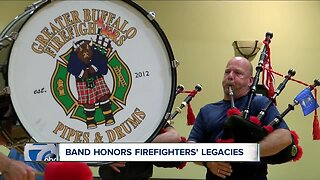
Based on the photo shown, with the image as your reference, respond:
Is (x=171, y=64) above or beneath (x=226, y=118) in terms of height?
above

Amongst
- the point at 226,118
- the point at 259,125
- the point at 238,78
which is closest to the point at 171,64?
the point at 259,125

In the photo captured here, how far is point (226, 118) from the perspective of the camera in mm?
1648

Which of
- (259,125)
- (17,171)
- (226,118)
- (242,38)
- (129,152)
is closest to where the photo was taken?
(129,152)

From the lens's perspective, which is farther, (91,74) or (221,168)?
(221,168)

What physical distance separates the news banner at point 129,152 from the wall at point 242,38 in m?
2.43

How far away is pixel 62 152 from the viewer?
0.90 meters

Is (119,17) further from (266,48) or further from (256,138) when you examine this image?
(266,48)

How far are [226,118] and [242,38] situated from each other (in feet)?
6.34

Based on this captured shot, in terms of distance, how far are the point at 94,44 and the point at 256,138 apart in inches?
23.7

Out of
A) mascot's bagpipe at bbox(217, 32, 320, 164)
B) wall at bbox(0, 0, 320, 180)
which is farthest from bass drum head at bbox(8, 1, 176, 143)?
wall at bbox(0, 0, 320, 180)

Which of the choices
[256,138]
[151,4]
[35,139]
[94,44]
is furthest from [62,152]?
[151,4]

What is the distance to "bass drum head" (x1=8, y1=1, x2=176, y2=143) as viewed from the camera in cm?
100

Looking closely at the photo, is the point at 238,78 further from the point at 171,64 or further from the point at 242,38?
the point at 242,38

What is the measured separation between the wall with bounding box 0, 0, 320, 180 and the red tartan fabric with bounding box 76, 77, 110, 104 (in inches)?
91.8
